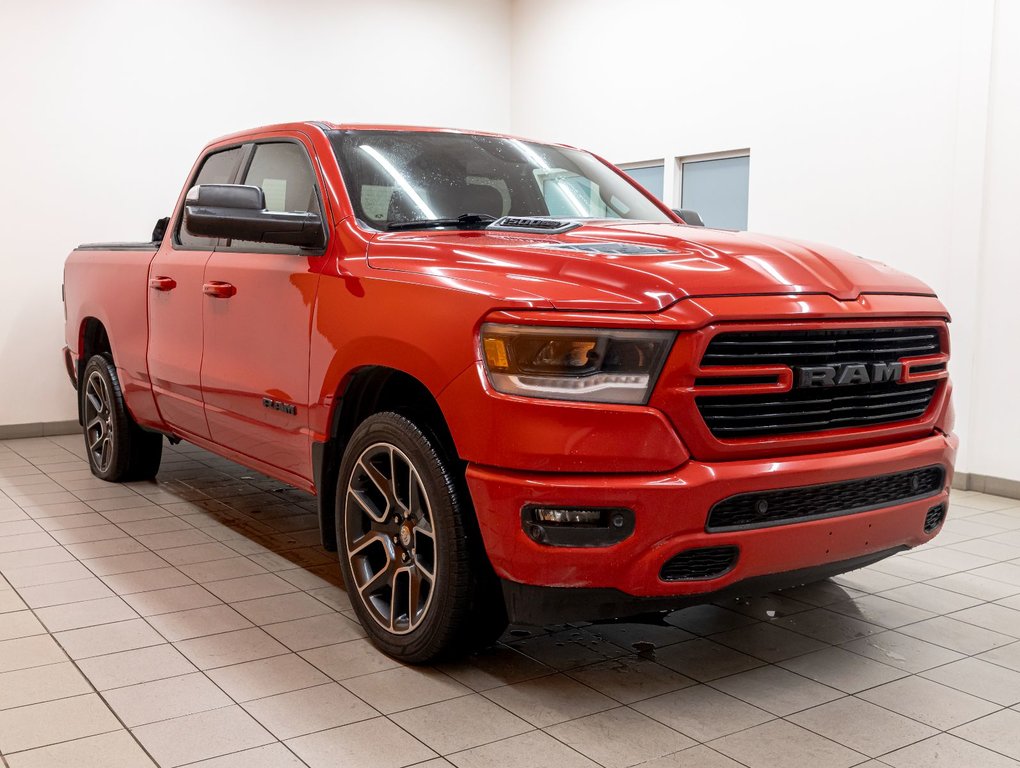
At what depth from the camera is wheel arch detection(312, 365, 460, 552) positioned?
297 centimetres

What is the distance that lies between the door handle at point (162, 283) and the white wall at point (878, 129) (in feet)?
13.6

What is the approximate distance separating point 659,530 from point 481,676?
0.84 metres

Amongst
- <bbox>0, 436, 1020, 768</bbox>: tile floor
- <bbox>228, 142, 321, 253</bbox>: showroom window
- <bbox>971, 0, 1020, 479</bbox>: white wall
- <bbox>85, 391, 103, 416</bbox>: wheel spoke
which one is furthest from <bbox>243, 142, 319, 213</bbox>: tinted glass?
<bbox>971, 0, 1020, 479</bbox>: white wall

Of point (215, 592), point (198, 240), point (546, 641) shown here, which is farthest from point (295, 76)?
point (546, 641)

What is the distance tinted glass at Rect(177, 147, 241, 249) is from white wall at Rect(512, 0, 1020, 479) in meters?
3.90

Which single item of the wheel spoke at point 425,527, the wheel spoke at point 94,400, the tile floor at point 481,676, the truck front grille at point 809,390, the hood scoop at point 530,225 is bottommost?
the tile floor at point 481,676

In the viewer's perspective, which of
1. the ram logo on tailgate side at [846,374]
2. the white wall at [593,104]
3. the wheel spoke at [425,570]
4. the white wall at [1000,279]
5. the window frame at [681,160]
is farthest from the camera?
the window frame at [681,160]

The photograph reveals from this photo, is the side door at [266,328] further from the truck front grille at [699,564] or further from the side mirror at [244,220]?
the truck front grille at [699,564]

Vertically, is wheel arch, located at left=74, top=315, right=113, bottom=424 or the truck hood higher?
the truck hood

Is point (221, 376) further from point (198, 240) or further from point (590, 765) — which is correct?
point (590, 765)

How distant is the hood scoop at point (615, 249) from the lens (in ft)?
9.18

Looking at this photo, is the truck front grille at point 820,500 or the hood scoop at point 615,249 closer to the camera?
the truck front grille at point 820,500

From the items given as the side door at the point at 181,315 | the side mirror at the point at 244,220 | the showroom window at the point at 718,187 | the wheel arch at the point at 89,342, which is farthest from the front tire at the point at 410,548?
the showroom window at the point at 718,187

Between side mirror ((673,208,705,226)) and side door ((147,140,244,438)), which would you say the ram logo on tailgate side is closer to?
side mirror ((673,208,705,226))
